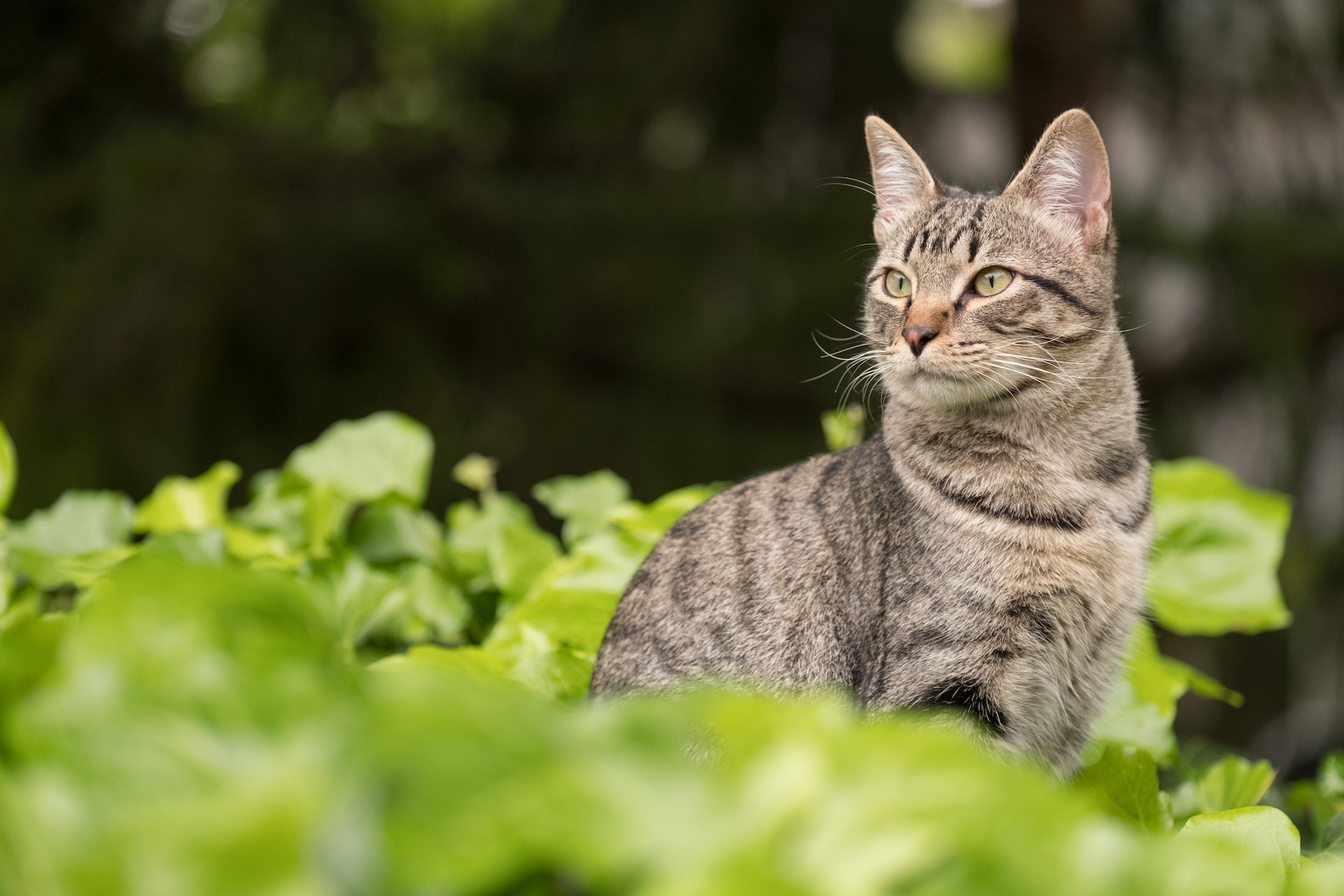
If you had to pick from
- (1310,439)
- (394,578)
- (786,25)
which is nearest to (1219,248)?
(1310,439)

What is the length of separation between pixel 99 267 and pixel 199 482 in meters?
2.27

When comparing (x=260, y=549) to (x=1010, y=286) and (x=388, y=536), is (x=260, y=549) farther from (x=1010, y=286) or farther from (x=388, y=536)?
(x=1010, y=286)

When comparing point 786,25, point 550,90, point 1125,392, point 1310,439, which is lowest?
point 1310,439

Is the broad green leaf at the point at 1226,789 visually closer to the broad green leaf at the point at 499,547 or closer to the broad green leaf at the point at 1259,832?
the broad green leaf at the point at 1259,832

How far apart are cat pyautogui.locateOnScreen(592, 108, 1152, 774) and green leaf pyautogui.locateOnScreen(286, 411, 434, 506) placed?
1.49ft

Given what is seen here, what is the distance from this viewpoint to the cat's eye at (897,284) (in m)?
2.07

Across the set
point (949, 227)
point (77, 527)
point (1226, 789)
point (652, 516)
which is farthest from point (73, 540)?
point (1226, 789)

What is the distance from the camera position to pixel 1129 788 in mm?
1171

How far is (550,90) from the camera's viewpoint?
4.83 meters

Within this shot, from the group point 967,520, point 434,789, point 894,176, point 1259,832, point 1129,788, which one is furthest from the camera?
point 894,176

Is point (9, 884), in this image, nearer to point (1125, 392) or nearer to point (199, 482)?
point (199, 482)

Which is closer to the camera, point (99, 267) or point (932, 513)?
point (932, 513)

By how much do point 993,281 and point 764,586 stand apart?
2.48 feet

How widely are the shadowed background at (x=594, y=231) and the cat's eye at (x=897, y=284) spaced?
6.46ft
